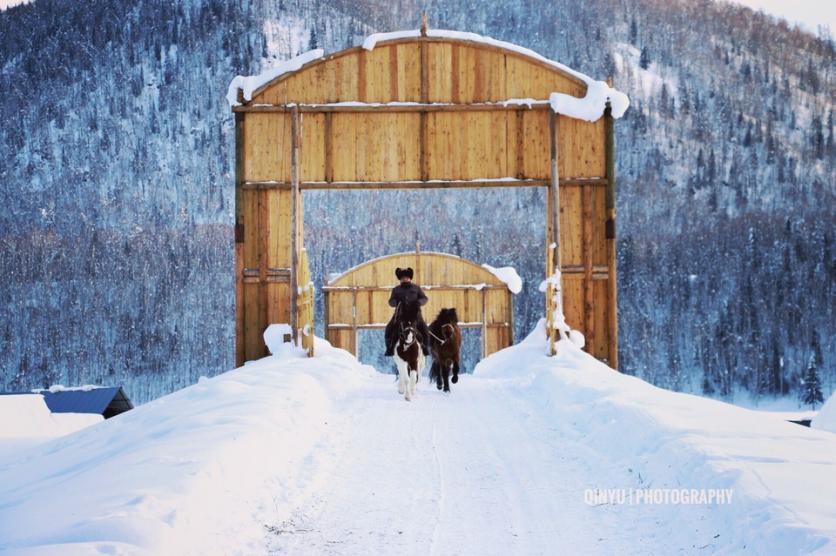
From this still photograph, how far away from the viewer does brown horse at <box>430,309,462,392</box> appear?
14656mm

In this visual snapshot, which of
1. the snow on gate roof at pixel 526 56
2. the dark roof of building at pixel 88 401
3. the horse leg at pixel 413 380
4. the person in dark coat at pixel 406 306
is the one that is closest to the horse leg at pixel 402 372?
the horse leg at pixel 413 380

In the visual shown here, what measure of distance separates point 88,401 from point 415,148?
17.9 metres

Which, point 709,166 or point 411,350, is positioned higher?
point 709,166

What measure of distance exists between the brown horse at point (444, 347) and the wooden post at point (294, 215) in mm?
4056

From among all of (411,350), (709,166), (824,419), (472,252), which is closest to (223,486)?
(411,350)

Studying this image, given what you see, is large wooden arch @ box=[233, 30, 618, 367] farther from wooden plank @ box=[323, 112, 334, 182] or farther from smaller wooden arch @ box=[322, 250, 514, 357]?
smaller wooden arch @ box=[322, 250, 514, 357]

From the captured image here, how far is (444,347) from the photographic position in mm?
15055

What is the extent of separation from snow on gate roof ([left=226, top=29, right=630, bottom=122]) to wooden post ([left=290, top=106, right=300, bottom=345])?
3.59 feet

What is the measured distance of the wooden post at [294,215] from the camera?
1838 cm

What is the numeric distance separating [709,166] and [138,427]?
153509mm

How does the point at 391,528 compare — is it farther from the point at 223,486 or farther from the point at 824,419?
the point at 824,419

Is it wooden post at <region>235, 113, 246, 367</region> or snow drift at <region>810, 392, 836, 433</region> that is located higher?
wooden post at <region>235, 113, 246, 367</region>

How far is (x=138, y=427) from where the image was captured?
8.40 metres

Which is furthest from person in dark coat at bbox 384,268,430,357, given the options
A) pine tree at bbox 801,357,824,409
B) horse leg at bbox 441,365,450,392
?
pine tree at bbox 801,357,824,409
